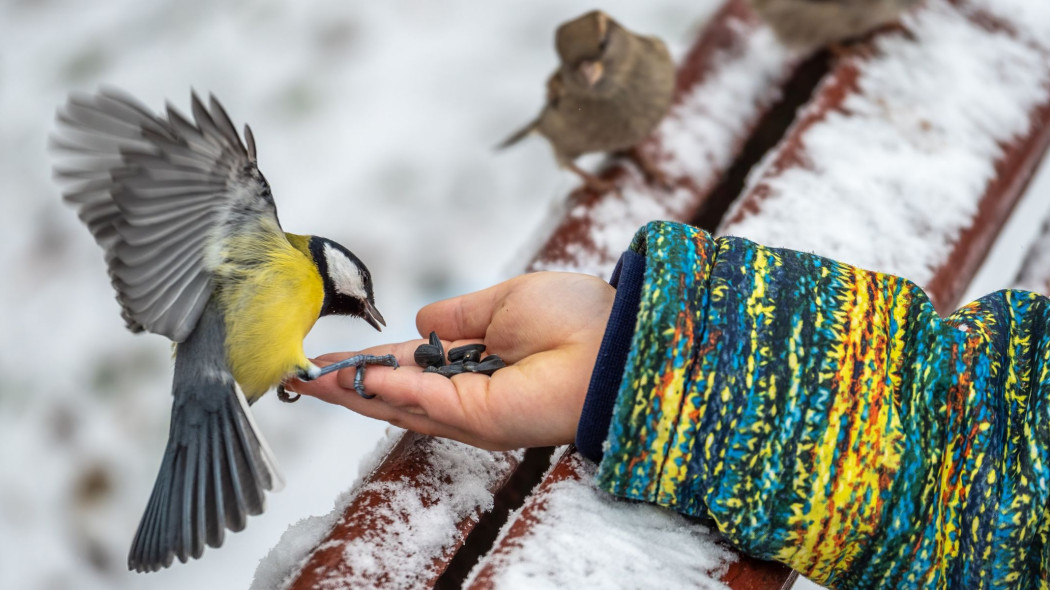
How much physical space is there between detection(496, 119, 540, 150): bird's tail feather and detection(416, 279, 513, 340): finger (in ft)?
3.22

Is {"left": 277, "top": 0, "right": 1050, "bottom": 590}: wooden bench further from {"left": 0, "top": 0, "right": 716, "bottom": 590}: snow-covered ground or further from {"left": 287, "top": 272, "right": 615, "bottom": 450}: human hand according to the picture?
{"left": 0, "top": 0, "right": 716, "bottom": 590}: snow-covered ground

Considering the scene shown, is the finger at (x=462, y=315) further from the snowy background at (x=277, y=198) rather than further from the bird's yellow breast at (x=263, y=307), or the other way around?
the snowy background at (x=277, y=198)

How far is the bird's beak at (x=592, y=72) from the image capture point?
7.50 feet

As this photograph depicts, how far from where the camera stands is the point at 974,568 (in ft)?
3.81

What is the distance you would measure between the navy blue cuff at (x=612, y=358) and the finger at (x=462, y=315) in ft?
0.98

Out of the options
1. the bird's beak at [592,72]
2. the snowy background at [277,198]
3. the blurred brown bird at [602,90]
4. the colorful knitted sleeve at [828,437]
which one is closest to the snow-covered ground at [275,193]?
the snowy background at [277,198]

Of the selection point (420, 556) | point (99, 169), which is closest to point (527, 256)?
point (420, 556)

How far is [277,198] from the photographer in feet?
8.13

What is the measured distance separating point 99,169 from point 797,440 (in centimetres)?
99

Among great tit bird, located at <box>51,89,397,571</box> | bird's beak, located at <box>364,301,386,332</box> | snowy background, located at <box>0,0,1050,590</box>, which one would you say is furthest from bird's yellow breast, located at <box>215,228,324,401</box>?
Result: snowy background, located at <box>0,0,1050,590</box>

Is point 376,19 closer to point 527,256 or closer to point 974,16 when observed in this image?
point 527,256

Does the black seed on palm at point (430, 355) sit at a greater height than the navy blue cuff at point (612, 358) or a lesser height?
lesser

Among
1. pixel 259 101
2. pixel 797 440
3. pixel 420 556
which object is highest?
pixel 797 440

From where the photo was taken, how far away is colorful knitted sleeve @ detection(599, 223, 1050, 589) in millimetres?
1167
